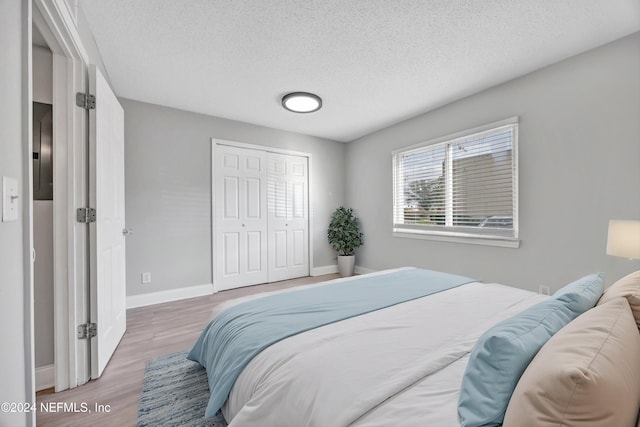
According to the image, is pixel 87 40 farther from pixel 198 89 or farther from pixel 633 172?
pixel 633 172

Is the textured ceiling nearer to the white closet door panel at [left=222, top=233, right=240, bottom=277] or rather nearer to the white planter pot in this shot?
the white closet door panel at [left=222, top=233, right=240, bottom=277]

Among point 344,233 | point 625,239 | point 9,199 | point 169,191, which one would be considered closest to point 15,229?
point 9,199

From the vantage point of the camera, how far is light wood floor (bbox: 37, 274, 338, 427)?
4.85 feet

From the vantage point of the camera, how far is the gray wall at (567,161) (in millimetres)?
2137

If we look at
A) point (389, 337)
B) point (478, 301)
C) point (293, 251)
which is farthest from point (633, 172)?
point (293, 251)

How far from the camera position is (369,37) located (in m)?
2.13

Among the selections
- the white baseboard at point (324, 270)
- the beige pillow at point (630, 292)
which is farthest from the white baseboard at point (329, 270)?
the beige pillow at point (630, 292)

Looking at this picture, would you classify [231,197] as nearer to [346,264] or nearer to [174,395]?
[346,264]

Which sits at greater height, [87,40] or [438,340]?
[87,40]

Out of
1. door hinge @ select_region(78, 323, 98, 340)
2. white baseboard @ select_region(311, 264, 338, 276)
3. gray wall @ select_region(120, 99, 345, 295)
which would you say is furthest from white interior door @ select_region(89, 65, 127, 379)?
white baseboard @ select_region(311, 264, 338, 276)

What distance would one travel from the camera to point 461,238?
10.6 feet

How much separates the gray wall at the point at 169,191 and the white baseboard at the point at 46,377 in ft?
5.12

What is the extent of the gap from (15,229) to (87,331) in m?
1.32

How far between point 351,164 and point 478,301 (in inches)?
147
